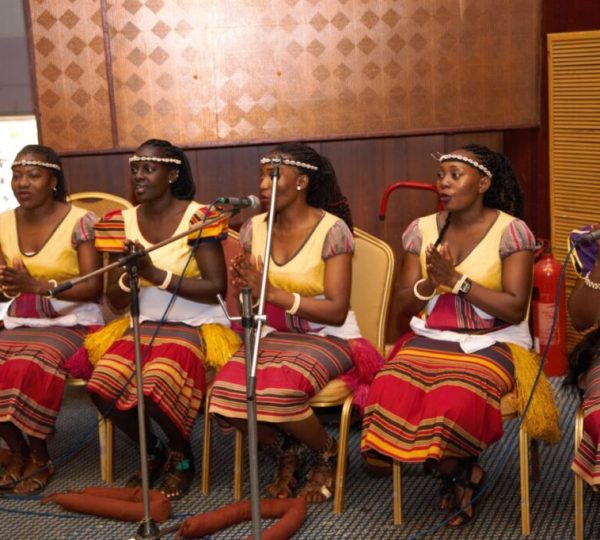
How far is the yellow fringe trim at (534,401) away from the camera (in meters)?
3.45

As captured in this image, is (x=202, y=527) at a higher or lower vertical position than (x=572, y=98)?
lower

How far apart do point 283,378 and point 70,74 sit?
2382 mm

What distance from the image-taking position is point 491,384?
3424 millimetres

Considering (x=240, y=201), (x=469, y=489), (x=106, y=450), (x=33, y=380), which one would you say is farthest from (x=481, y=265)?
(x=33, y=380)

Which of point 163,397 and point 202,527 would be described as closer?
point 202,527

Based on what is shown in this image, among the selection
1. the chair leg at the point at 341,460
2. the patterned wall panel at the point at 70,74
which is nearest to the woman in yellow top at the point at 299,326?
the chair leg at the point at 341,460

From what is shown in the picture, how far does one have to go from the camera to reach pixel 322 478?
12.6 ft

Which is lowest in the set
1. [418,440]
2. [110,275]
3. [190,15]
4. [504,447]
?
[504,447]

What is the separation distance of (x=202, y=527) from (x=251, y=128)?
2.43m

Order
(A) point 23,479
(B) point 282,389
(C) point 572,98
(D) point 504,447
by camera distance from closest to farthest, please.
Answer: (B) point 282,389 → (A) point 23,479 → (D) point 504,447 → (C) point 572,98

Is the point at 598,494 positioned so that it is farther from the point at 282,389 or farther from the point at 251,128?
the point at 251,128

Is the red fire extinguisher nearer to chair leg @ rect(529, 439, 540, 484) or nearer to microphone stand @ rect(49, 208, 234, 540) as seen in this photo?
chair leg @ rect(529, 439, 540, 484)

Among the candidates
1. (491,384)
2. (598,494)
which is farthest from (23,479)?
(598,494)

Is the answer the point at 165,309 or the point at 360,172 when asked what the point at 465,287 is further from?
the point at 360,172
